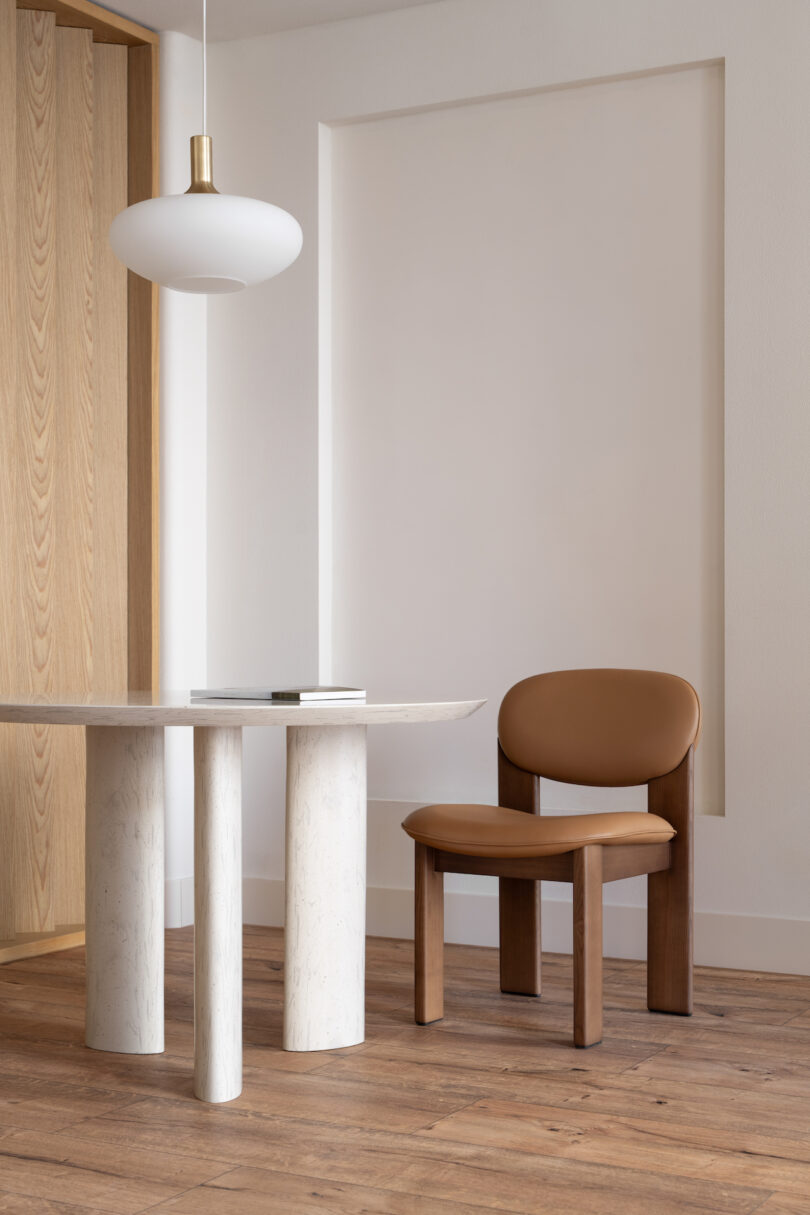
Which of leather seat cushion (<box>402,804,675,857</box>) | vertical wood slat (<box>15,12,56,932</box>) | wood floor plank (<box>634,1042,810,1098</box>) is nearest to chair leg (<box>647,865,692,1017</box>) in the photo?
leather seat cushion (<box>402,804,675,857</box>)

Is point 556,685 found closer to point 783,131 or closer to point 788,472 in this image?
point 788,472

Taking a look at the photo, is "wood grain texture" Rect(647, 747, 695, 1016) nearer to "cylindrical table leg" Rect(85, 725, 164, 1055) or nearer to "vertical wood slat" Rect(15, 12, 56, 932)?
"cylindrical table leg" Rect(85, 725, 164, 1055)

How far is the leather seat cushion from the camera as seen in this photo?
105 inches

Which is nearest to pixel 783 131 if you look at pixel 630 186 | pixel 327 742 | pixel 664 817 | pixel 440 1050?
pixel 630 186

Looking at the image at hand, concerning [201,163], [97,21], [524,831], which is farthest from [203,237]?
[97,21]

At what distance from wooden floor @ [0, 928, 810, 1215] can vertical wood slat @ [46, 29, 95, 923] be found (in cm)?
74

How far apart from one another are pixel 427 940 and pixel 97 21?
2726mm

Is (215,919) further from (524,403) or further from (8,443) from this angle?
(524,403)

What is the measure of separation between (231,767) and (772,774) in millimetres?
1583

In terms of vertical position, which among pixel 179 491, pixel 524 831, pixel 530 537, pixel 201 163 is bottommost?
pixel 524 831

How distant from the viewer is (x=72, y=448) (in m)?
3.82

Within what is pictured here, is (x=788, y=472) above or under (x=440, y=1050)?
above

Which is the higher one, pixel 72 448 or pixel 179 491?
pixel 72 448

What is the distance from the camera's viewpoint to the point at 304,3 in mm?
3881
